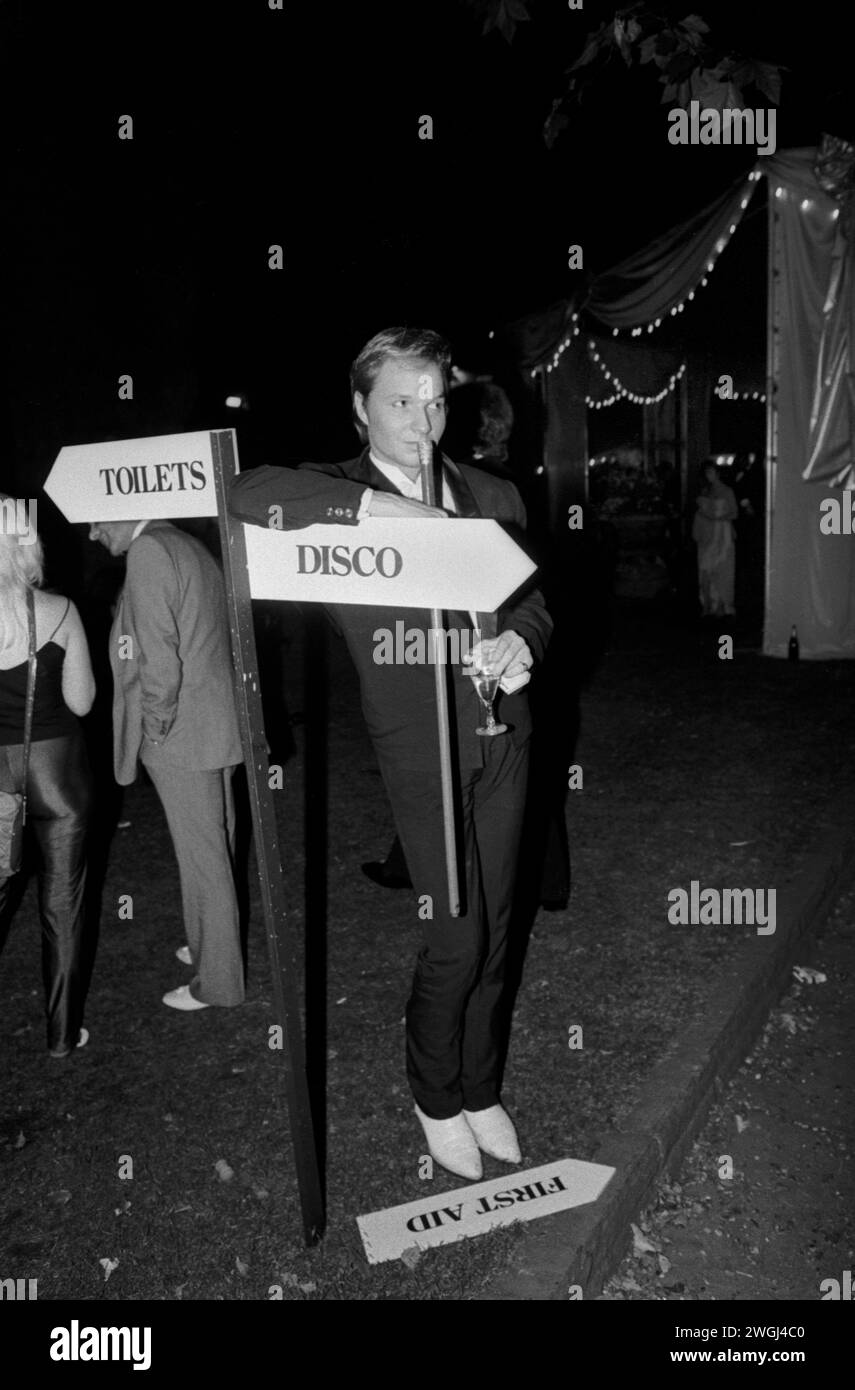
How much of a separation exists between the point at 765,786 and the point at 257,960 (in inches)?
139

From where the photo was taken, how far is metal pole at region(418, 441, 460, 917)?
238 cm

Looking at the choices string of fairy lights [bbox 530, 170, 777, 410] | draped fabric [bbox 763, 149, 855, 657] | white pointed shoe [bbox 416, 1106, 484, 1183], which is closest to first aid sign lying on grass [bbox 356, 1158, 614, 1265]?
white pointed shoe [bbox 416, 1106, 484, 1183]

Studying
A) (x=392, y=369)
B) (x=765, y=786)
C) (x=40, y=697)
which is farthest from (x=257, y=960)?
(x=765, y=786)

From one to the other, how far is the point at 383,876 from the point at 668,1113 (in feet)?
7.61

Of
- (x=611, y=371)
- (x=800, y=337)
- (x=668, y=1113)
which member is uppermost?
(x=800, y=337)

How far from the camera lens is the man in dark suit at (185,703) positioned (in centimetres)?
370

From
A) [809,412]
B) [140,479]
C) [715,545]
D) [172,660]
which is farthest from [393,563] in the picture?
[715,545]

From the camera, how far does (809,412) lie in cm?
989

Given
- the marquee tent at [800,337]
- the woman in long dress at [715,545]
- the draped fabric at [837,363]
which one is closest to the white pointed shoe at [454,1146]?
the marquee tent at [800,337]

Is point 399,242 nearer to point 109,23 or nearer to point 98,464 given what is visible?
point 109,23

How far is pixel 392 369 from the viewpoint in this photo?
261 centimetres

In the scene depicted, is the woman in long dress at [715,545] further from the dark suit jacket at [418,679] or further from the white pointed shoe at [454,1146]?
the white pointed shoe at [454,1146]

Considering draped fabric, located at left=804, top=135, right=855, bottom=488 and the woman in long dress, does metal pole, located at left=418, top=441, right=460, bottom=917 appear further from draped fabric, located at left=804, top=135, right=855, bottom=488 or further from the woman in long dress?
the woman in long dress

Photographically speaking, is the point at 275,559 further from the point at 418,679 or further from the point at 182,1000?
the point at 182,1000
